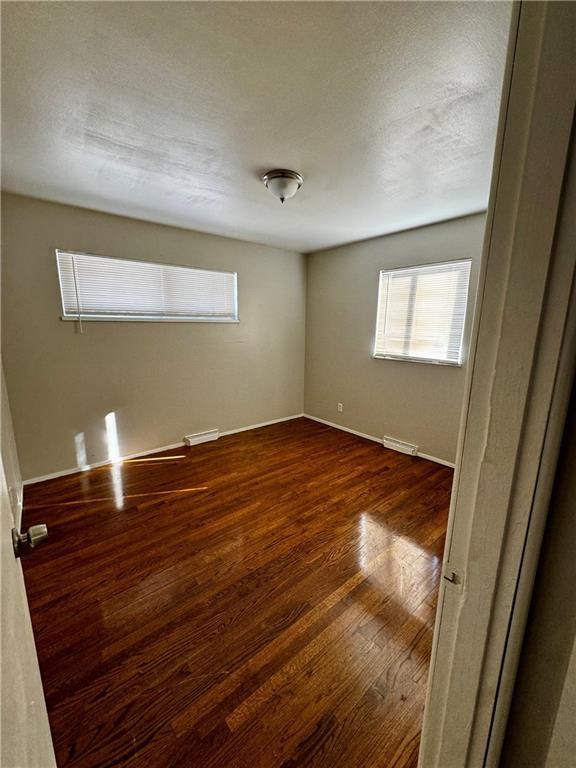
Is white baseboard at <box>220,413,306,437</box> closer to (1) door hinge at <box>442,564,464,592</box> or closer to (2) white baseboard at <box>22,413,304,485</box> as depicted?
(2) white baseboard at <box>22,413,304,485</box>

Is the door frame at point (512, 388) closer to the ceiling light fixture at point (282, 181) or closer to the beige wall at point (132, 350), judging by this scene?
the ceiling light fixture at point (282, 181)

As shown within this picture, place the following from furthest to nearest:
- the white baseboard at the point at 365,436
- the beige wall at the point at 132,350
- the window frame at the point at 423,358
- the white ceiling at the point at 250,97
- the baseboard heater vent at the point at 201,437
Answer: the baseboard heater vent at the point at 201,437
the white baseboard at the point at 365,436
the window frame at the point at 423,358
the beige wall at the point at 132,350
the white ceiling at the point at 250,97

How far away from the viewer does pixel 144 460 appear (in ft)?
10.6

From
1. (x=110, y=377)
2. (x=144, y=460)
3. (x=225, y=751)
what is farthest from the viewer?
(x=144, y=460)

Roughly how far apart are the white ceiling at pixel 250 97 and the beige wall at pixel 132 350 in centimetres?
46

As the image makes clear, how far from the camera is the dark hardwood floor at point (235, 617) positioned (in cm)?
111

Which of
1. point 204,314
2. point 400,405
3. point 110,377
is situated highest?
point 204,314

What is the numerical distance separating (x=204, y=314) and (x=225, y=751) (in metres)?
3.32

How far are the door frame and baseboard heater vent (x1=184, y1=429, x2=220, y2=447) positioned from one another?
3.30 m

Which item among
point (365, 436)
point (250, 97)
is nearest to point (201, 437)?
point (365, 436)

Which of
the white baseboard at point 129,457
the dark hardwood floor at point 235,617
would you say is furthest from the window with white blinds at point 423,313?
the white baseboard at point 129,457

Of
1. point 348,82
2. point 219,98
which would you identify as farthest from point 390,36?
point 219,98

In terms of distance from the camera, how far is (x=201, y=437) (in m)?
3.67

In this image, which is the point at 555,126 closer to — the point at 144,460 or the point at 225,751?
the point at 225,751
